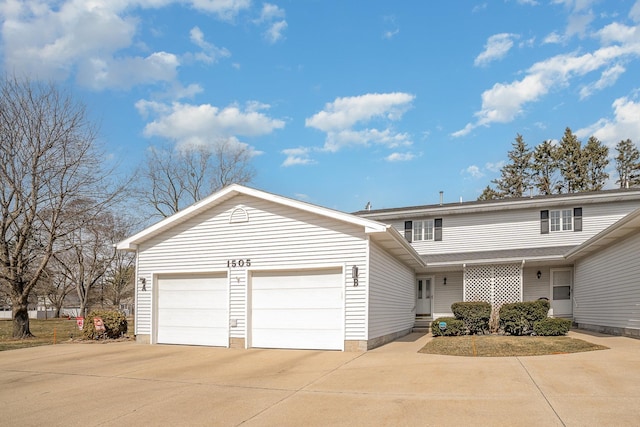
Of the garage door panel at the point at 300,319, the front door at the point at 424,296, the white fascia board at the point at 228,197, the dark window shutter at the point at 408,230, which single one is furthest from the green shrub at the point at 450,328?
the dark window shutter at the point at 408,230

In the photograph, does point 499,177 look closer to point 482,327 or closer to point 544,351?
point 482,327

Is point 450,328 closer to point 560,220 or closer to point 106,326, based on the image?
point 560,220

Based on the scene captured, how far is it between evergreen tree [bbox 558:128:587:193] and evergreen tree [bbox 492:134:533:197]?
3235 millimetres

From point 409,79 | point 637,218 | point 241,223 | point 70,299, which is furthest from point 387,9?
point 70,299

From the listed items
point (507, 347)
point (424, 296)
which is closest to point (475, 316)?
point (507, 347)

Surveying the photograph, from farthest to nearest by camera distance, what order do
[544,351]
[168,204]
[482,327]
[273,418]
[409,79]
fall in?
[168,204]
[409,79]
[482,327]
[544,351]
[273,418]

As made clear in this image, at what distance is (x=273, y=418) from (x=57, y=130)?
678 inches

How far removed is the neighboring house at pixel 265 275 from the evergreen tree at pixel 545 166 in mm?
35430

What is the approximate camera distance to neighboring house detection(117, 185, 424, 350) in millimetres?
12523

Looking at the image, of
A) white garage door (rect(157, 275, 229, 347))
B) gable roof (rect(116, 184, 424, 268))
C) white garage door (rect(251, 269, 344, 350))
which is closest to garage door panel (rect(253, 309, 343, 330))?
white garage door (rect(251, 269, 344, 350))

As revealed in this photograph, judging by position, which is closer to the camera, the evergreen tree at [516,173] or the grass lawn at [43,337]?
the grass lawn at [43,337]

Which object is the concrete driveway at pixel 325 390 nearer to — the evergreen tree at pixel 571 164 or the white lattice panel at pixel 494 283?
the white lattice panel at pixel 494 283

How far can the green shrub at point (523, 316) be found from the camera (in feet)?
50.3

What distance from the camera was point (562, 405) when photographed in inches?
254
